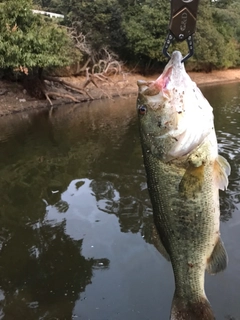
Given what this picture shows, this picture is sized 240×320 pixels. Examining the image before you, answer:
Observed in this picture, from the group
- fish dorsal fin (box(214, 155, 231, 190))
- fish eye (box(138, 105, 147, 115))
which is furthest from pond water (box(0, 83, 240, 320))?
fish eye (box(138, 105, 147, 115))

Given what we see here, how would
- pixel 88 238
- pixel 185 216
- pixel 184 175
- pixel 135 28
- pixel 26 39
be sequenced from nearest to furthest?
pixel 184 175, pixel 185 216, pixel 88 238, pixel 26 39, pixel 135 28

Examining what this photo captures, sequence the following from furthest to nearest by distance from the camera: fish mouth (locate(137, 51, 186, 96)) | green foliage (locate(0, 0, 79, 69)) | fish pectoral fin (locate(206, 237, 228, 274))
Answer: green foliage (locate(0, 0, 79, 69)) → fish pectoral fin (locate(206, 237, 228, 274)) → fish mouth (locate(137, 51, 186, 96))

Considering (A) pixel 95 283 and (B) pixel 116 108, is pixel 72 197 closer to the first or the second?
(A) pixel 95 283

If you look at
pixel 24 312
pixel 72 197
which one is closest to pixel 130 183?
pixel 72 197

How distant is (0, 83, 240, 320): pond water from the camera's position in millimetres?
4836

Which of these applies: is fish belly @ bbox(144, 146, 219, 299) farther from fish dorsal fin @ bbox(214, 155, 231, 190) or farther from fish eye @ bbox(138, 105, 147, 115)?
fish eye @ bbox(138, 105, 147, 115)

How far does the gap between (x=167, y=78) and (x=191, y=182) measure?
0.72 meters

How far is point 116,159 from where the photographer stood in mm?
10922

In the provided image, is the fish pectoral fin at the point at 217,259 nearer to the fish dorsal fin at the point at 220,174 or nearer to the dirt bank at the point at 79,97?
the fish dorsal fin at the point at 220,174

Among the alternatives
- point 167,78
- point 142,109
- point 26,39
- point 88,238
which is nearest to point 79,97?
point 26,39

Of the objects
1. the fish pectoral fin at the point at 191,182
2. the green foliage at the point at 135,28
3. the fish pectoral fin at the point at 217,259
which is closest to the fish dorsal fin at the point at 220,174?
the fish pectoral fin at the point at 191,182

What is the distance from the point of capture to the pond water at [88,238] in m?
4.84

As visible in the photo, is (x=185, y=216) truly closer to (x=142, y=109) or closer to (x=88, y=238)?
(x=142, y=109)

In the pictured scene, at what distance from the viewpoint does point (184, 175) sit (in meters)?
2.49
